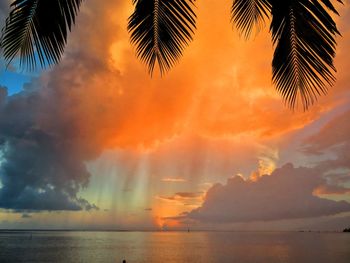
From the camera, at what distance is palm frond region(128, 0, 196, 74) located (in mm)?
3938

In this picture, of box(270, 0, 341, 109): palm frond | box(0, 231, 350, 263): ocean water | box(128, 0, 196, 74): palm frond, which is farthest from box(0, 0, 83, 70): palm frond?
box(0, 231, 350, 263): ocean water

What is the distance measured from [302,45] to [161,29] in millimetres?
1460

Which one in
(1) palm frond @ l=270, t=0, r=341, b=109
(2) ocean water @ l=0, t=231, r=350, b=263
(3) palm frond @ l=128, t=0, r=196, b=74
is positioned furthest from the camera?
(2) ocean water @ l=0, t=231, r=350, b=263

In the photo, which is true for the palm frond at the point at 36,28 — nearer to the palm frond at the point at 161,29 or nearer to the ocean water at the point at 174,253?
the palm frond at the point at 161,29

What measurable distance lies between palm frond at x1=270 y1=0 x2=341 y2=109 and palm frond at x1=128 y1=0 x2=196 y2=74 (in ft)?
2.90

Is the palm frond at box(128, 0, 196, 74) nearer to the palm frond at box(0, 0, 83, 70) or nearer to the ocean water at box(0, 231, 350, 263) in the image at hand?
the palm frond at box(0, 0, 83, 70)

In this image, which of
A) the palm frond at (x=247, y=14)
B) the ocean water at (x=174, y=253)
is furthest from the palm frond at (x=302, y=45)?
the ocean water at (x=174, y=253)

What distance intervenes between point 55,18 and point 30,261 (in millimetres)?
57597

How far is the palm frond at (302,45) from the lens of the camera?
3312 mm

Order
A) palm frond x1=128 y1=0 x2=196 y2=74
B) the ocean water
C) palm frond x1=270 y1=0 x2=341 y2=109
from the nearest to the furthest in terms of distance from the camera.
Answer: palm frond x1=270 y1=0 x2=341 y2=109, palm frond x1=128 y1=0 x2=196 y2=74, the ocean water

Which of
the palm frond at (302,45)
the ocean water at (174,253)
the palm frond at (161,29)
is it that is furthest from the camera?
the ocean water at (174,253)

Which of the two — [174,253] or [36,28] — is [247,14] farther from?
[174,253]

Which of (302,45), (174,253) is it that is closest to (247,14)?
(302,45)

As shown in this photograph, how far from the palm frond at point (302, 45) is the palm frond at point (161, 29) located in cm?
88
